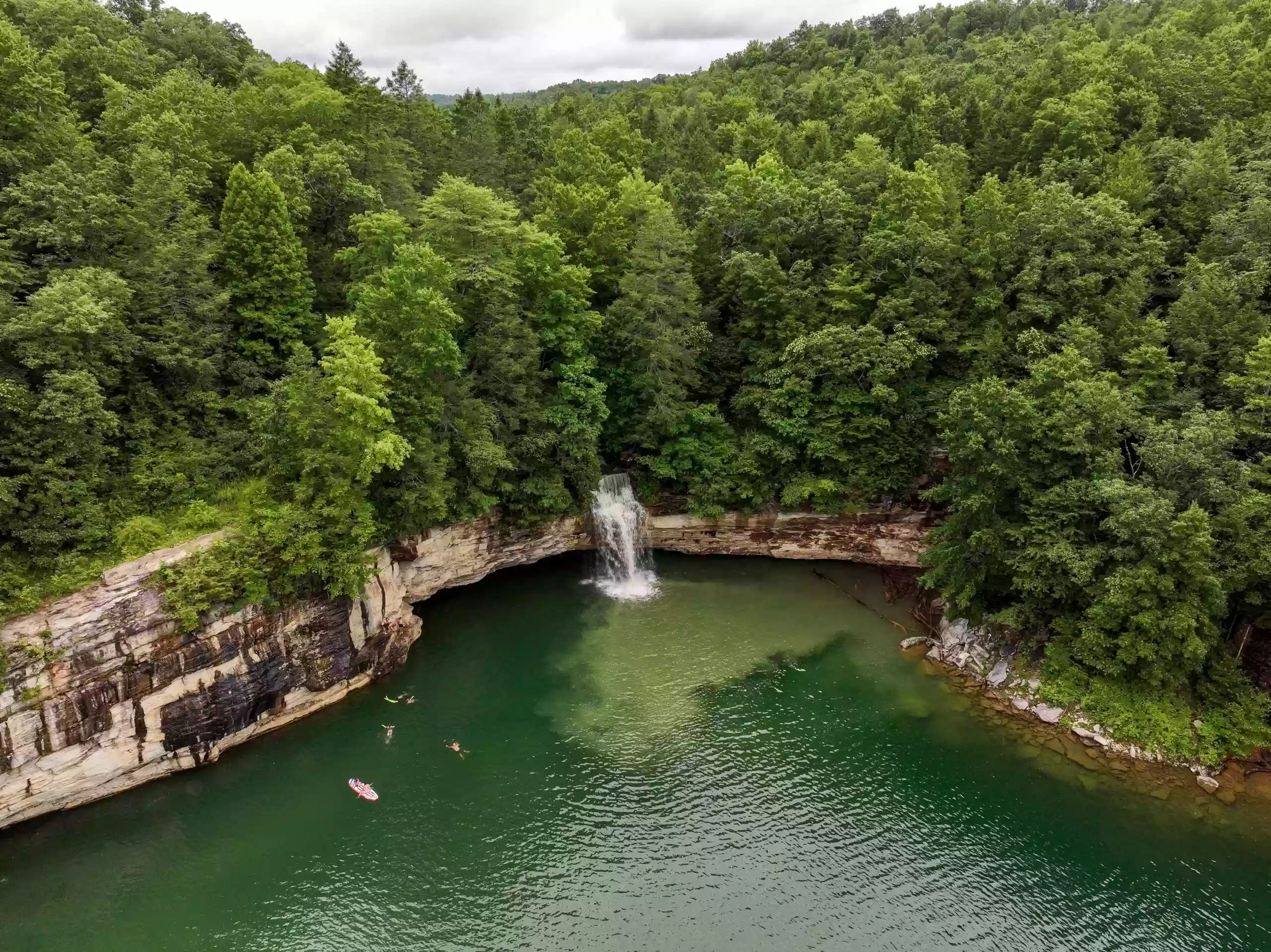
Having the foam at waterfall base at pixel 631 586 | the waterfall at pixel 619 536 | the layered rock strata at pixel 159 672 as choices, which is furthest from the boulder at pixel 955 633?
the layered rock strata at pixel 159 672

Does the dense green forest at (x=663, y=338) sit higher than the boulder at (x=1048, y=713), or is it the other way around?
the dense green forest at (x=663, y=338)

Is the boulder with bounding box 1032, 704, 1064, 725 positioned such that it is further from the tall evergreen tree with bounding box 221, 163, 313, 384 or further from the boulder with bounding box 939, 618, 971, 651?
the tall evergreen tree with bounding box 221, 163, 313, 384

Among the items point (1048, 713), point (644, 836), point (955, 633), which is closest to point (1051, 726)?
point (1048, 713)

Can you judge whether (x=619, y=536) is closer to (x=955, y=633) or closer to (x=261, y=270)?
(x=955, y=633)

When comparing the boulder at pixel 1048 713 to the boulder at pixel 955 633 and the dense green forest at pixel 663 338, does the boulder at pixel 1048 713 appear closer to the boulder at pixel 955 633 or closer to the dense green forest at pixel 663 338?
the dense green forest at pixel 663 338

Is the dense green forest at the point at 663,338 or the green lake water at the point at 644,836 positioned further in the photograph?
the dense green forest at the point at 663,338

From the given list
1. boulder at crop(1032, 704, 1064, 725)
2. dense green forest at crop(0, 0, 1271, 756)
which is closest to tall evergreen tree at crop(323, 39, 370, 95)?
dense green forest at crop(0, 0, 1271, 756)

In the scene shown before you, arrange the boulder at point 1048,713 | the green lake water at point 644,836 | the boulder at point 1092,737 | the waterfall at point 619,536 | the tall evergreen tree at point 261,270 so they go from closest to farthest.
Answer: the green lake water at point 644,836 → the boulder at point 1092,737 → the boulder at point 1048,713 → the tall evergreen tree at point 261,270 → the waterfall at point 619,536
